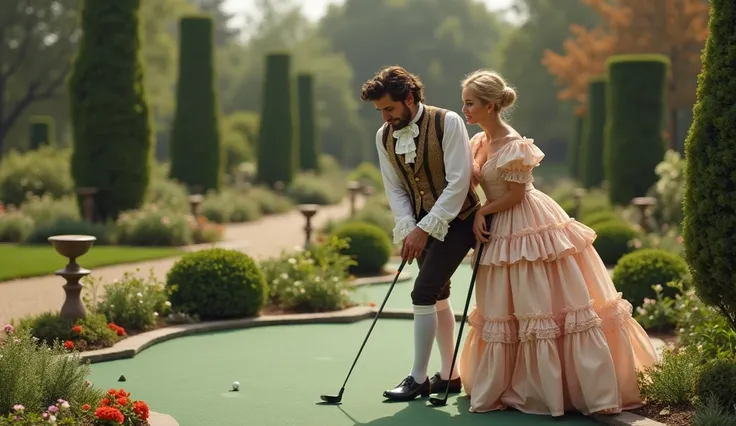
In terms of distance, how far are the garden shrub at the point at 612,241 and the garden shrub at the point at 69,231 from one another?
7.50 m

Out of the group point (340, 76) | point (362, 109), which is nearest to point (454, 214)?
point (340, 76)

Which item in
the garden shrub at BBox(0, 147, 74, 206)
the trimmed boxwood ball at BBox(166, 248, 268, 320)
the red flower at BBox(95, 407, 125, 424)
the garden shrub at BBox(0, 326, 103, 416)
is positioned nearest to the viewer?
the red flower at BBox(95, 407, 125, 424)

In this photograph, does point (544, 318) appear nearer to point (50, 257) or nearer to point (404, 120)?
point (404, 120)

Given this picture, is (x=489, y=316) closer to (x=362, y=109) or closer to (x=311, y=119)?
(x=311, y=119)

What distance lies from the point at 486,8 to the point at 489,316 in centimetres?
7818

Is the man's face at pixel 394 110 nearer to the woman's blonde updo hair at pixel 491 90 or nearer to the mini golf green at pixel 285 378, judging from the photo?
the woman's blonde updo hair at pixel 491 90

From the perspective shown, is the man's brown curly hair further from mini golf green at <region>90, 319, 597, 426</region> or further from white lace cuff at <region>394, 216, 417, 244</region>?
mini golf green at <region>90, 319, 597, 426</region>

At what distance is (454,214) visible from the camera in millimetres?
5879

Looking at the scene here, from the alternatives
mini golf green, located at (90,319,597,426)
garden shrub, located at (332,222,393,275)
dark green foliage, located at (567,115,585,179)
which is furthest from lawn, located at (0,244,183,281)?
dark green foliage, located at (567,115,585,179)

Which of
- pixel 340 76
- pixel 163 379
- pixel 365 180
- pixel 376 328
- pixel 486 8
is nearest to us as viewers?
pixel 163 379

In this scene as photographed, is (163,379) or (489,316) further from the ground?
(489,316)

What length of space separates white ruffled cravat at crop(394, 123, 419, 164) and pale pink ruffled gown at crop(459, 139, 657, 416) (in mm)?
411

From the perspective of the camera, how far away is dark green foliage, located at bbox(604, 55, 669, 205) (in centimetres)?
1791

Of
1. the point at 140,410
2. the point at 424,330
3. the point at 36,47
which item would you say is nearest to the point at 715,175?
the point at 424,330
